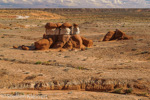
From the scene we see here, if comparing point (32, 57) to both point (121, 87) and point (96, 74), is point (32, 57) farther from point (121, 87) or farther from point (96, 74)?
point (121, 87)

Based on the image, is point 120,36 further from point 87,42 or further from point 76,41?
point 76,41

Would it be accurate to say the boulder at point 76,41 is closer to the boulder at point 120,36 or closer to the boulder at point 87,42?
the boulder at point 87,42

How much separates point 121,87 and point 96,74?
188 cm

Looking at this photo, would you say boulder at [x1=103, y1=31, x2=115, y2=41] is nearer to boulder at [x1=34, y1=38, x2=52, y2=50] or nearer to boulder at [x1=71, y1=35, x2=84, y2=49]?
boulder at [x1=71, y1=35, x2=84, y2=49]

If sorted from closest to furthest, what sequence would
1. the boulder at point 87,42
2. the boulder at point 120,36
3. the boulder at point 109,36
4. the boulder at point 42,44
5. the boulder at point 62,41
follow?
the boulder at point 42,44 < the boulder at point 62,41 < the boulder at point 87,42 < the boulder at point 120,36 < the boulder at point 109,36

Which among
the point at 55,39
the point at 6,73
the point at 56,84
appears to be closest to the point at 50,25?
the point at 55,39

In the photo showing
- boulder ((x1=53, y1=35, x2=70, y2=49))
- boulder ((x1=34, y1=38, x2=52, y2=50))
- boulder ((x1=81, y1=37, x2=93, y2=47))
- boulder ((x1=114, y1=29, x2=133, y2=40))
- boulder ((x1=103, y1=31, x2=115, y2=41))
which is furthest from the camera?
boulder ((x1=103, y1=31, x2=115, y2=41))

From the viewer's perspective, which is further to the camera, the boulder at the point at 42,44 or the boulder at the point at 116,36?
the boulder at the point at 116,36

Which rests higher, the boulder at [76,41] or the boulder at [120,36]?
the boulder at [120,36]

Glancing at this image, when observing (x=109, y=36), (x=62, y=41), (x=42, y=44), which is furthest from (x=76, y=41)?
(x=109, y=36)

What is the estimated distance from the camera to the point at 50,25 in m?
19.5

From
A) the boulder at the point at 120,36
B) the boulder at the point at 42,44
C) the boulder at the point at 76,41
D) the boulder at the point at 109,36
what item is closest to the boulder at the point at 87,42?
the boulder at the point at 76,41

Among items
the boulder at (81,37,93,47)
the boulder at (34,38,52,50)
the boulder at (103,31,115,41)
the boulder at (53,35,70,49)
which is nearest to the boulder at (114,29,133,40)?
the boulder at (103,31,115,41)

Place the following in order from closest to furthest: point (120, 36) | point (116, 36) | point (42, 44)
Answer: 1. point (42, 44)
2. point (120, 36)
3. point (116, 36)
